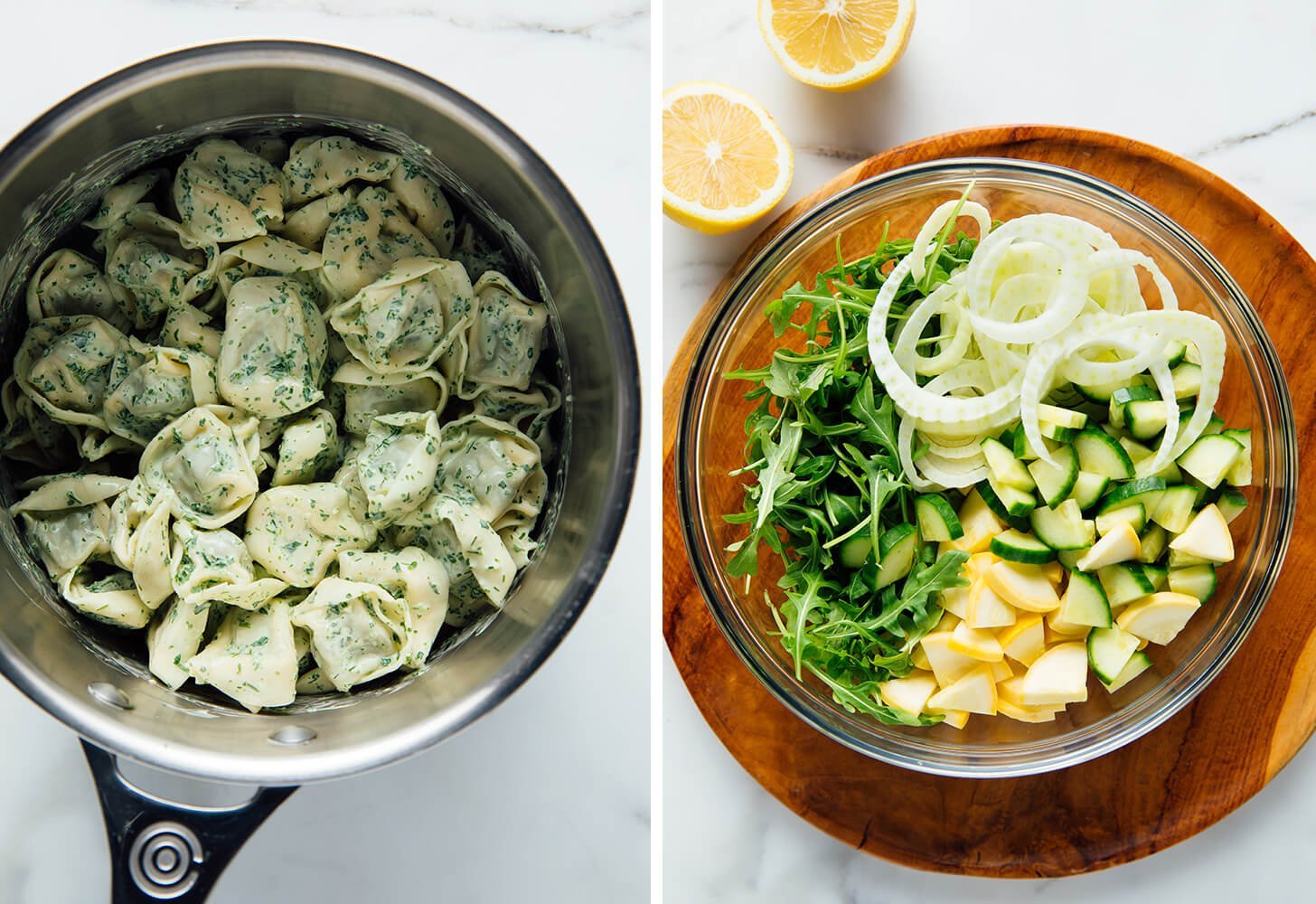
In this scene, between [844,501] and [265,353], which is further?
[844,501]

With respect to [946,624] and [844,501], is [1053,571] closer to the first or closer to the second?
[946,624]

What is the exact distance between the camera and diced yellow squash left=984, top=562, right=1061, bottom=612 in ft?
3.76

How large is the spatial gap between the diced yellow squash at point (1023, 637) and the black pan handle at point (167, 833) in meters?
0.82

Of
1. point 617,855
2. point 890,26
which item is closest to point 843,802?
point 617,855

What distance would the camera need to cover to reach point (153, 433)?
111 cm

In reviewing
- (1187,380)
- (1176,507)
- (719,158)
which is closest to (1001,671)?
(1176,507)

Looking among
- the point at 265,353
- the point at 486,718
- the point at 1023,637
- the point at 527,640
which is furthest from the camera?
the point at 486,718

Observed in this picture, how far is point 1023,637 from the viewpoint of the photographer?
3.87 feet

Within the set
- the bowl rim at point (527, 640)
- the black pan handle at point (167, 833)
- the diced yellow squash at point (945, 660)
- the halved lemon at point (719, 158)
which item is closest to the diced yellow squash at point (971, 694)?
the diced yellow squash at point (945, 660)

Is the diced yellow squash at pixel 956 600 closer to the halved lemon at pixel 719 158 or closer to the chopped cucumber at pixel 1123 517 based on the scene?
the chopped cucumber at pixel 1123 517

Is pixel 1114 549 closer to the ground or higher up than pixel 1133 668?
higher up

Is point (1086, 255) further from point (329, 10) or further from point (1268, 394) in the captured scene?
point (329, 10)

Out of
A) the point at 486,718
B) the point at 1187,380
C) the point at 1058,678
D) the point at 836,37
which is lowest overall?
the point at 486,718

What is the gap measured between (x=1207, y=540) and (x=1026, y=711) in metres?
0.28
